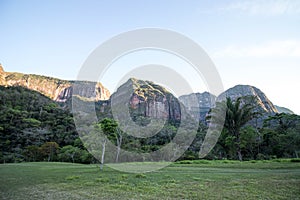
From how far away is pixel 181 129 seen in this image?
3072 cm

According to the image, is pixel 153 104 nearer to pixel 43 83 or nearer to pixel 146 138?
pixel 146 138

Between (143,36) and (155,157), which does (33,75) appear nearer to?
(155,157)

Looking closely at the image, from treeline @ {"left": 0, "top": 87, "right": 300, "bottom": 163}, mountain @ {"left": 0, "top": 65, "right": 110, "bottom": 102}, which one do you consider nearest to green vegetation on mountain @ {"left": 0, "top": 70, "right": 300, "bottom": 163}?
treeline @ {"left": 0, "top": 87, "right": 300, "bottom": 163}

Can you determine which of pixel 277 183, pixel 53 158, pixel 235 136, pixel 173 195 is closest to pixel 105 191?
pixel 173 195

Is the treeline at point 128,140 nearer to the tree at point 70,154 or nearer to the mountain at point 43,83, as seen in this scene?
the tree at point 70,154

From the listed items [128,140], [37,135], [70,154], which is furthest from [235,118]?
[37,135]

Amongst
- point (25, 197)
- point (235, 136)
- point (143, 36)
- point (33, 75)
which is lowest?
point (25, 197)

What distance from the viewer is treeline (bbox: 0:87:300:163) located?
2522 centimetres

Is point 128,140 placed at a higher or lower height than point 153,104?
lower

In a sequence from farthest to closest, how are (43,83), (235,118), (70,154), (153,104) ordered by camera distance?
(43,83) → (153,104) → (70,154) → (235,118)

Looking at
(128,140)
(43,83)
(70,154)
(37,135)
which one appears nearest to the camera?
(70,154)

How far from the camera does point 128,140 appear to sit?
101ft

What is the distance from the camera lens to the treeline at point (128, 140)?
2522cm

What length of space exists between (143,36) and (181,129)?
20695mm
